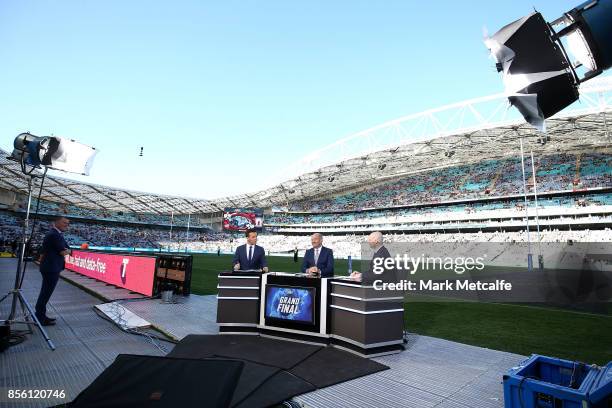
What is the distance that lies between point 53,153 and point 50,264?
2121mm

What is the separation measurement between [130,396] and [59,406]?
1.45 metres

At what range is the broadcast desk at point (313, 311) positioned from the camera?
486 cm

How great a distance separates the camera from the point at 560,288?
13531 millimetres

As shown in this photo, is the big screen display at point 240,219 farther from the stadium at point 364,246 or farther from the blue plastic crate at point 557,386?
the blue plastic crate at point 557,386

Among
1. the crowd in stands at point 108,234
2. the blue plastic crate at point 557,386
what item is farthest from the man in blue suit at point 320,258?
the crowd in stands at point 108,234

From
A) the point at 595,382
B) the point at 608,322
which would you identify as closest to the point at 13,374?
the point at 595,382

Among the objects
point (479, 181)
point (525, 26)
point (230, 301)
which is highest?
point (479, 181)

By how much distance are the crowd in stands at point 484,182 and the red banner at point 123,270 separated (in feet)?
158

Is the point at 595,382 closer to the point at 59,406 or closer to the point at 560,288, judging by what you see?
the point at 59,406

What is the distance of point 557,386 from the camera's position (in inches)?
98.5

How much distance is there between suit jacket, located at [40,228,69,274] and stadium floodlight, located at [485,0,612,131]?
24.0ft

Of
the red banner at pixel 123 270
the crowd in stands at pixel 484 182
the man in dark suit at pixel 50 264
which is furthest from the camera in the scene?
the crowd in stands at pixel 484 182

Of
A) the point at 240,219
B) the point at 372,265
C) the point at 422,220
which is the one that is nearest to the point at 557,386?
the point at 372,265

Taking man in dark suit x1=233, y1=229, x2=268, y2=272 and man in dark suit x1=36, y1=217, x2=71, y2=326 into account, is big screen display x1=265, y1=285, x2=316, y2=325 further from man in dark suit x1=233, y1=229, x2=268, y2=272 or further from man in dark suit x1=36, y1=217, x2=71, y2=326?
man in dark suit x1=36, y1=217, x2=71, y2=326
